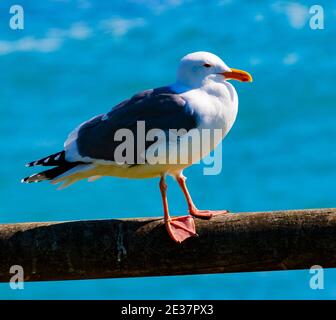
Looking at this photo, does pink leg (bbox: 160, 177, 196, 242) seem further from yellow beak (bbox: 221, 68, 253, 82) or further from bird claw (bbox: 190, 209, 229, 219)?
yellow beak (bbox: 221, 68, 253, 82)

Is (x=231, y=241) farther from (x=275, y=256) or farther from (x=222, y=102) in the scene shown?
(x=222, y=102)

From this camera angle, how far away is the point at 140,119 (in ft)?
5.85

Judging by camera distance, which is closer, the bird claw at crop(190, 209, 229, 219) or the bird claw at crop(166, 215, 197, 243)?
the bird claw at crop(166, 215, 197, 243)

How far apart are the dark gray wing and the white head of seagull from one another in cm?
5

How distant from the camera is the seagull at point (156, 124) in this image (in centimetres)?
177

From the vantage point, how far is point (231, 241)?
1.55 meters

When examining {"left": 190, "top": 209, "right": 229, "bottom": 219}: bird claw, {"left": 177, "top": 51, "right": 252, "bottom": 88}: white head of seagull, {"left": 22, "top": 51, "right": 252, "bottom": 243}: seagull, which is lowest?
{"left": 190, "top": 209, "right": 229, "bottom": 219}: bird claw

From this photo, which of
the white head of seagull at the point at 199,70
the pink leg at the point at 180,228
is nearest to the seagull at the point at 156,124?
the white head of seagull at the point at 199,70

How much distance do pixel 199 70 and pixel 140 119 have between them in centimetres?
17

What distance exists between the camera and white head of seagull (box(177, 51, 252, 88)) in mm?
1830

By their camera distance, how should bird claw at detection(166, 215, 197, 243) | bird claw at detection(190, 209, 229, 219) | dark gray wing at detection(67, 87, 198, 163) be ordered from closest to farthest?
bird claw at detection(166, 215, 197, 243), bird claw at detection(190, 209, 229, 219), dark gray wing at detection(67, 87, 198, 163)

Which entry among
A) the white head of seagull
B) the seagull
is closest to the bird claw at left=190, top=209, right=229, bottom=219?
the seagull

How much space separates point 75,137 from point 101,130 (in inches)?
2.7

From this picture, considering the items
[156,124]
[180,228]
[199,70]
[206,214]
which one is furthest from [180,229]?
[199,70]
